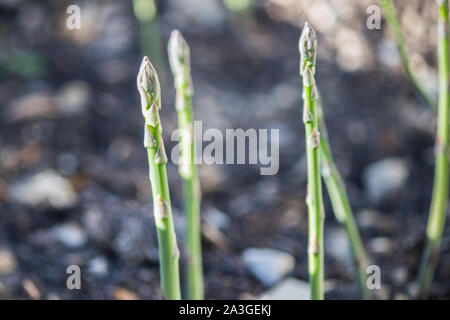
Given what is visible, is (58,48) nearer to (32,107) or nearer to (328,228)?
(32,107)

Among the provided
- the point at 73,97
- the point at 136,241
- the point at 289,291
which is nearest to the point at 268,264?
the point at 289,291

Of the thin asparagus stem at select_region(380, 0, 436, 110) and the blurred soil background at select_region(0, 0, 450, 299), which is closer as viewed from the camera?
the thin asparagus stem at select_region(380, 0, 436, 110)

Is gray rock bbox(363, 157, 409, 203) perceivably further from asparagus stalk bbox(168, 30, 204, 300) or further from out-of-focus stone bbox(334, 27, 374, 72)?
asparagus stalk bbox(168, 30, 204, 300)
